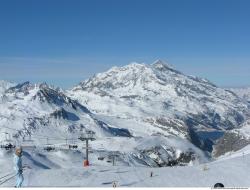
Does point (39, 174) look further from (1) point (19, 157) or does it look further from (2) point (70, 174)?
(1) point (19, 157)

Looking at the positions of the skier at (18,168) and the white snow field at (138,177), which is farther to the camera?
the white snow field at (138,177)

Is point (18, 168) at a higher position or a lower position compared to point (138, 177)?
higher

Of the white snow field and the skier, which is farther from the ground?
the skier

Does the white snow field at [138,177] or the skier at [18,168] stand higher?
the skier at [18,168]

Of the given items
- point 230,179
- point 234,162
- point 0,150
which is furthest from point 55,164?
point 230,179

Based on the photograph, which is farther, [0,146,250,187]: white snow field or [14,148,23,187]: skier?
[0,146,250,187]: white snow field

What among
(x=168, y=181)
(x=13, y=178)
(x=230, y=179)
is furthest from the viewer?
(x=230, y=179)

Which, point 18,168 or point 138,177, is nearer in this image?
point 18,168

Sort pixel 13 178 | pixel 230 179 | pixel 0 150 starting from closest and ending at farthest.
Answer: pixel 13 178 < pixel 230 179 < pixel 0 150

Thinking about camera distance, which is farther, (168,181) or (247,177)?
(247,177)
